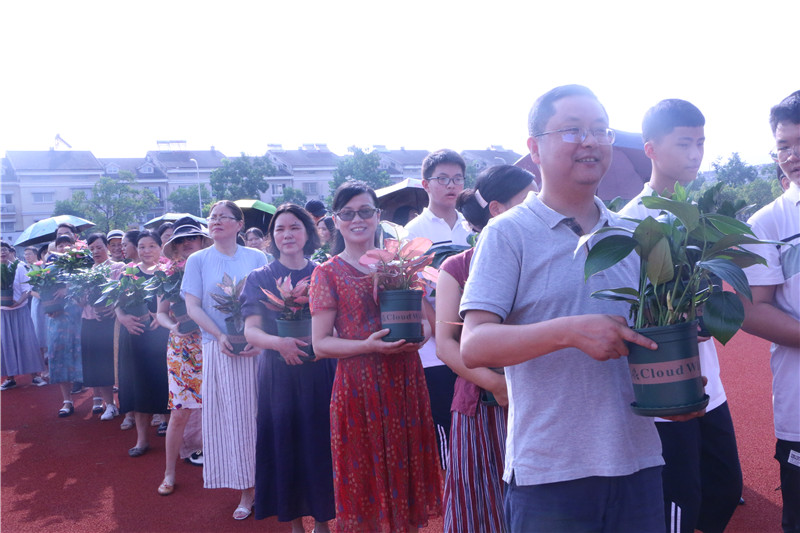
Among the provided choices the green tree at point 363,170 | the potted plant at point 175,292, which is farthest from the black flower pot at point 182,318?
the green tree at point 363,170

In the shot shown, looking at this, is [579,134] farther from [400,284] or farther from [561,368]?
[400,284]

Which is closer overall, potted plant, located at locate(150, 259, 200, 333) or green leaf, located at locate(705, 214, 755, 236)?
green leaf, located at locate(705, 214, 755, 236)

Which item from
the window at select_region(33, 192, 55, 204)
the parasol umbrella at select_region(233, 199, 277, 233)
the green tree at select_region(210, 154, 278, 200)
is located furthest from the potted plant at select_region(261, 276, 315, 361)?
the window at select_region(33, 192, 55, 204)

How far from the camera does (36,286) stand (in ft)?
23.6

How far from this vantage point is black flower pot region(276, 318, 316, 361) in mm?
3350

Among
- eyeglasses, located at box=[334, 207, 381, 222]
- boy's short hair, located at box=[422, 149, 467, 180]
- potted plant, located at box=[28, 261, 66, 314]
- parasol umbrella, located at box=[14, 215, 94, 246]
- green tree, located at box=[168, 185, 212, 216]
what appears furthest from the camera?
green tree, located at box=[168, 185, 212, 216]

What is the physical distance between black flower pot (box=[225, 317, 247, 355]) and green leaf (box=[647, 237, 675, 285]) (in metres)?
2.99

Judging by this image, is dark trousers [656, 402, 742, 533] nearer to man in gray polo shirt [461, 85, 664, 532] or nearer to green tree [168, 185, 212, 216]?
man in gray polo shirt [461, 85, 664, 532]

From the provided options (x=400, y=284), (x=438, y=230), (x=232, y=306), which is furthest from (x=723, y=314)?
(x=232, y=306)

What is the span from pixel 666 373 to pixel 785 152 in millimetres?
1530

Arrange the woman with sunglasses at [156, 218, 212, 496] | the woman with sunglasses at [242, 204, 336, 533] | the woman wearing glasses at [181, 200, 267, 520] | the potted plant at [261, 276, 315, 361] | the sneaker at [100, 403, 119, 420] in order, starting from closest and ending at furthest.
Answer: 1. the potted plant at [261, 276, 315, 361]
2. the woman with sunglasses at [242, 204, 336, 533]
3. the woman wearing glasses at [181, 200, 267, 520]
4. the woman with sunglasses at [156, 218, 212, 496]
5. the sneaker at [100, 403, 119, 420]

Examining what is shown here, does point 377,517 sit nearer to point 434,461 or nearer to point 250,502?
point 434,461

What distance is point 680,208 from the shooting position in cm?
150

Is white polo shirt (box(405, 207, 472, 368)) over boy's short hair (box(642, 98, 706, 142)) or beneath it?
beneath
